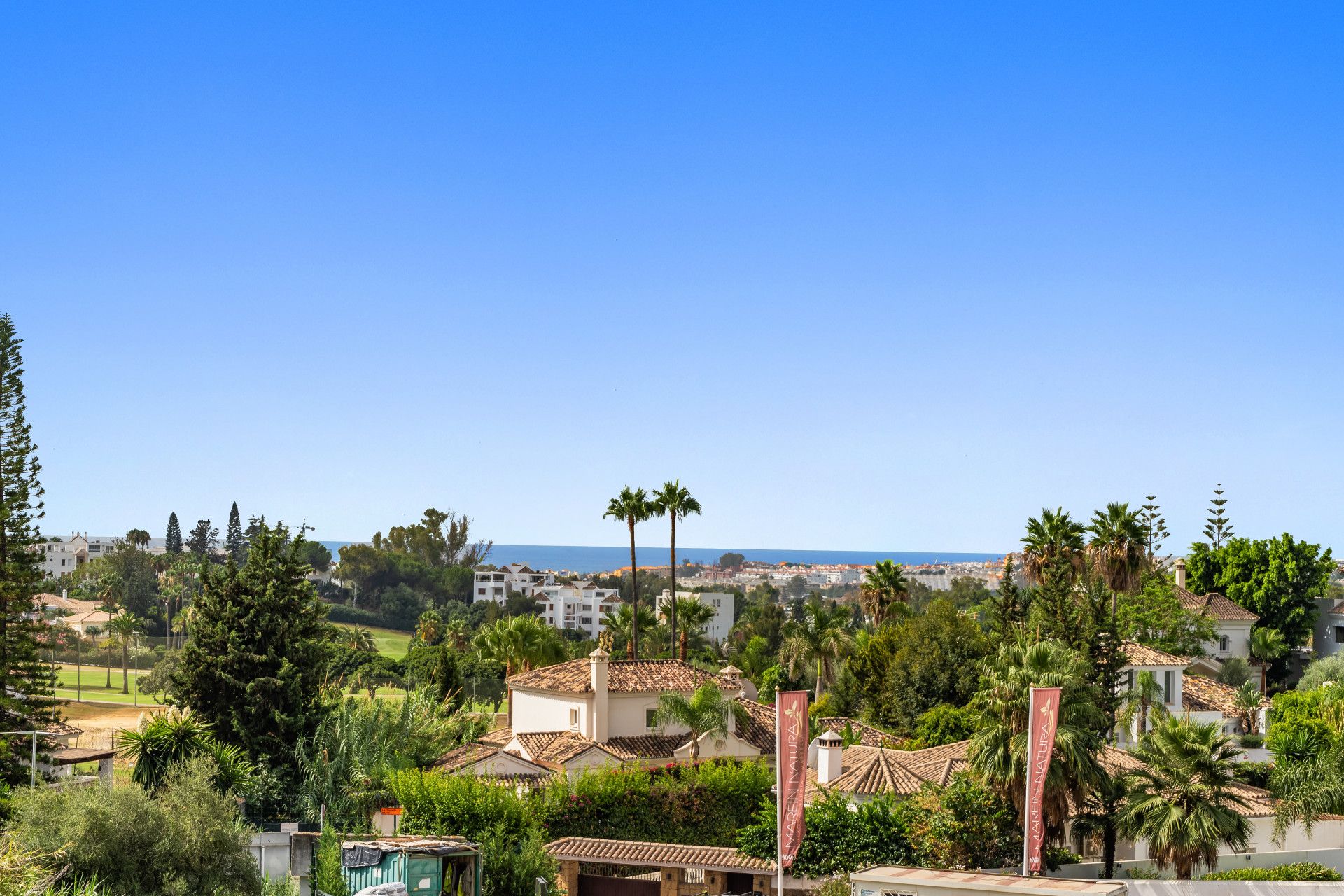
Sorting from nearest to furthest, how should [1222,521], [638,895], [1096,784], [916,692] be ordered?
1. [1096,784]
2. [638,895]
3. [916,692]
4. [1222,521]

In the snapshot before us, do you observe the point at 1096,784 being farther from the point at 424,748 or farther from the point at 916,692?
the point at 916,692

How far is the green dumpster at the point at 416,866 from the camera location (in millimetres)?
25891

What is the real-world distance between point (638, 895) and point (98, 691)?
9099cm

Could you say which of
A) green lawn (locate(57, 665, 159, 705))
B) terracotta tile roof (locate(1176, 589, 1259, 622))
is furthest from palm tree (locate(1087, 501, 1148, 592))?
green lawn (locate(57, 665, 159, 705))

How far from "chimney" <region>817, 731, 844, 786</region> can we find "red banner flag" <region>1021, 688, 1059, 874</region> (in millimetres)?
10257

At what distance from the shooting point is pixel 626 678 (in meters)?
A: 52.0

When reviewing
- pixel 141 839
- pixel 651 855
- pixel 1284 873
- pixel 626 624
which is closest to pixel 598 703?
pixel 651 855

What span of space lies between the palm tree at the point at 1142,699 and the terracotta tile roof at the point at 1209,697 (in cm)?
419

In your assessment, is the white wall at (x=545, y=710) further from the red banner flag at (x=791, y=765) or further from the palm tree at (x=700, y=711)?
the red banner flag at (x=791, y=765)

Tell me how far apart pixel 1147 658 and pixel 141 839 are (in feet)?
142

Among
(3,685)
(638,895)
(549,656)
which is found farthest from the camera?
(549,656)

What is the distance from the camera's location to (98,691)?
4395 inches

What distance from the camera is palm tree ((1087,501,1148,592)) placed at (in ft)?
194

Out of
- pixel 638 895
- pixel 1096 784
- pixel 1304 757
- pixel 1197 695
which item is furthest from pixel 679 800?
pixel 1197 695
